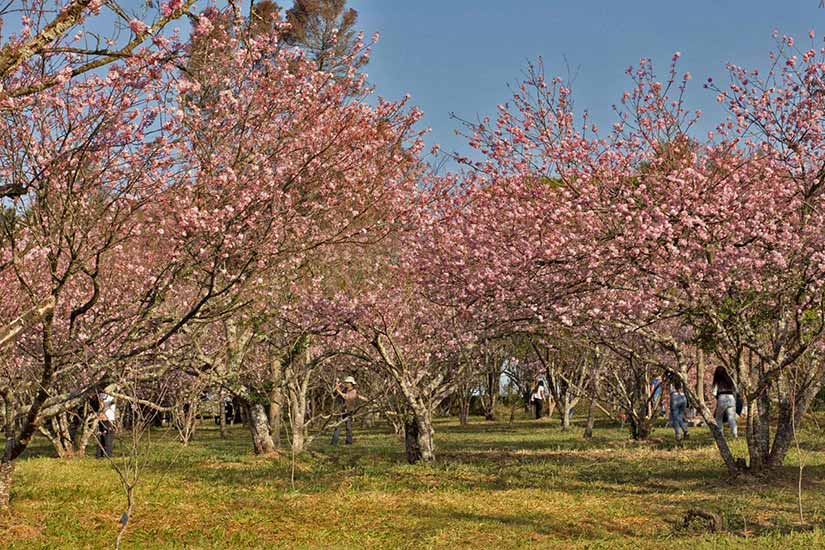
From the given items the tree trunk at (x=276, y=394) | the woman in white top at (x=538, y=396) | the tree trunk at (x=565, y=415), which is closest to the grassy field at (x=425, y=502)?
the tree trunk at (x=276, y=394)

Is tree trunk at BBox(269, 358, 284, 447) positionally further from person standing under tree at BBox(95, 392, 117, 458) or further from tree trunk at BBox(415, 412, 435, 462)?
person standing under tree at BBox(95, 392, 117, 458)

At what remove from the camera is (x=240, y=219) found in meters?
9.34

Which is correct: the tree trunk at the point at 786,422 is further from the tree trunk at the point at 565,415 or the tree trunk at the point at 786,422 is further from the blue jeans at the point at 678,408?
the tree trunk at the point at 565,415

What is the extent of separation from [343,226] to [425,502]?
Result: 13.0ft

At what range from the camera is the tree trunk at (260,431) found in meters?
17.6

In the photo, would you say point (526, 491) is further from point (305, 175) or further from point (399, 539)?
point (305, 175)

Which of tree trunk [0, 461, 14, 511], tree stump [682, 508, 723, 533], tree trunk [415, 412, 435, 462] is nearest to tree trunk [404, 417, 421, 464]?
tree trunk [415, 412, 435, 462]

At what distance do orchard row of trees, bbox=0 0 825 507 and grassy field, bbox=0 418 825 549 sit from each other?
1.12 metres

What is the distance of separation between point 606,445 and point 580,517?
990cm

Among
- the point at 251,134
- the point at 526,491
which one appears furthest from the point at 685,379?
the point at 251,134

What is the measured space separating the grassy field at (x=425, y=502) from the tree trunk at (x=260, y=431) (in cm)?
43

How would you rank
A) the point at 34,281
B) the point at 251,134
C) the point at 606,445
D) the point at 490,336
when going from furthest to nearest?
the point at 606,445
the point at 490,336
the point at 34,281
the point at 251,134

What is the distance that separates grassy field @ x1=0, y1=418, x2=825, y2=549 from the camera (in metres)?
9.02

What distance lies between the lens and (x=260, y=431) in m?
17.8
